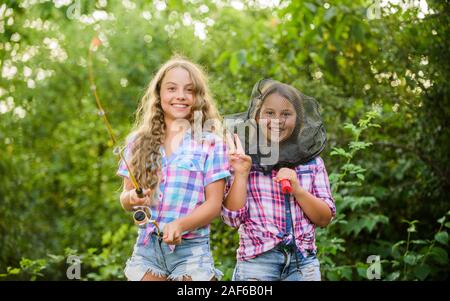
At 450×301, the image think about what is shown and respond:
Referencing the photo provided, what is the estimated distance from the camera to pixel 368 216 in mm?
4637

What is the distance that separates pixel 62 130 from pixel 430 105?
7388 mm

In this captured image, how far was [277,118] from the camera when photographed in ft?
9.27

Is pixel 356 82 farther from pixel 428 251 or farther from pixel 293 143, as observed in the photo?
pixel 293 143

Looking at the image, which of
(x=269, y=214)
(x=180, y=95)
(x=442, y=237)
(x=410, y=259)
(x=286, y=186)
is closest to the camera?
(x=286, y=186)

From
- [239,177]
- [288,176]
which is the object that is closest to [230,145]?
[239,177]

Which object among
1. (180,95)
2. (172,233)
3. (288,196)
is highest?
(180,95)

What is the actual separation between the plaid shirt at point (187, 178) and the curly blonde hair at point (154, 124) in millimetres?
47

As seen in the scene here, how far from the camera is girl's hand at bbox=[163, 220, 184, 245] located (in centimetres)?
254

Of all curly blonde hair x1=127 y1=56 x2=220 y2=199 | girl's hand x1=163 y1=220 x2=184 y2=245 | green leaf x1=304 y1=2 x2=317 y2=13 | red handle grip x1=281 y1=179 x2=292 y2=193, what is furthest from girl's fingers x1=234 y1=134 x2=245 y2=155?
green leaf x1=304 y1=2 x2=317 y2=13

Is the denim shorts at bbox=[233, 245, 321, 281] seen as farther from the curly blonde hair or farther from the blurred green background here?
the blurred green background

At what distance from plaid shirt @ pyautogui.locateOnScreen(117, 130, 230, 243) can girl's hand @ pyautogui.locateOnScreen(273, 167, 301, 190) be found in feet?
0.69

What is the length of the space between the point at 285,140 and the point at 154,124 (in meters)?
0.58

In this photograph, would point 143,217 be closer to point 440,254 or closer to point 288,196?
point 288,196

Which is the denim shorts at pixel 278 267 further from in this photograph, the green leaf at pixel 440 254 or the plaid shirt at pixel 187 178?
the green leaf at pixel 440 254
